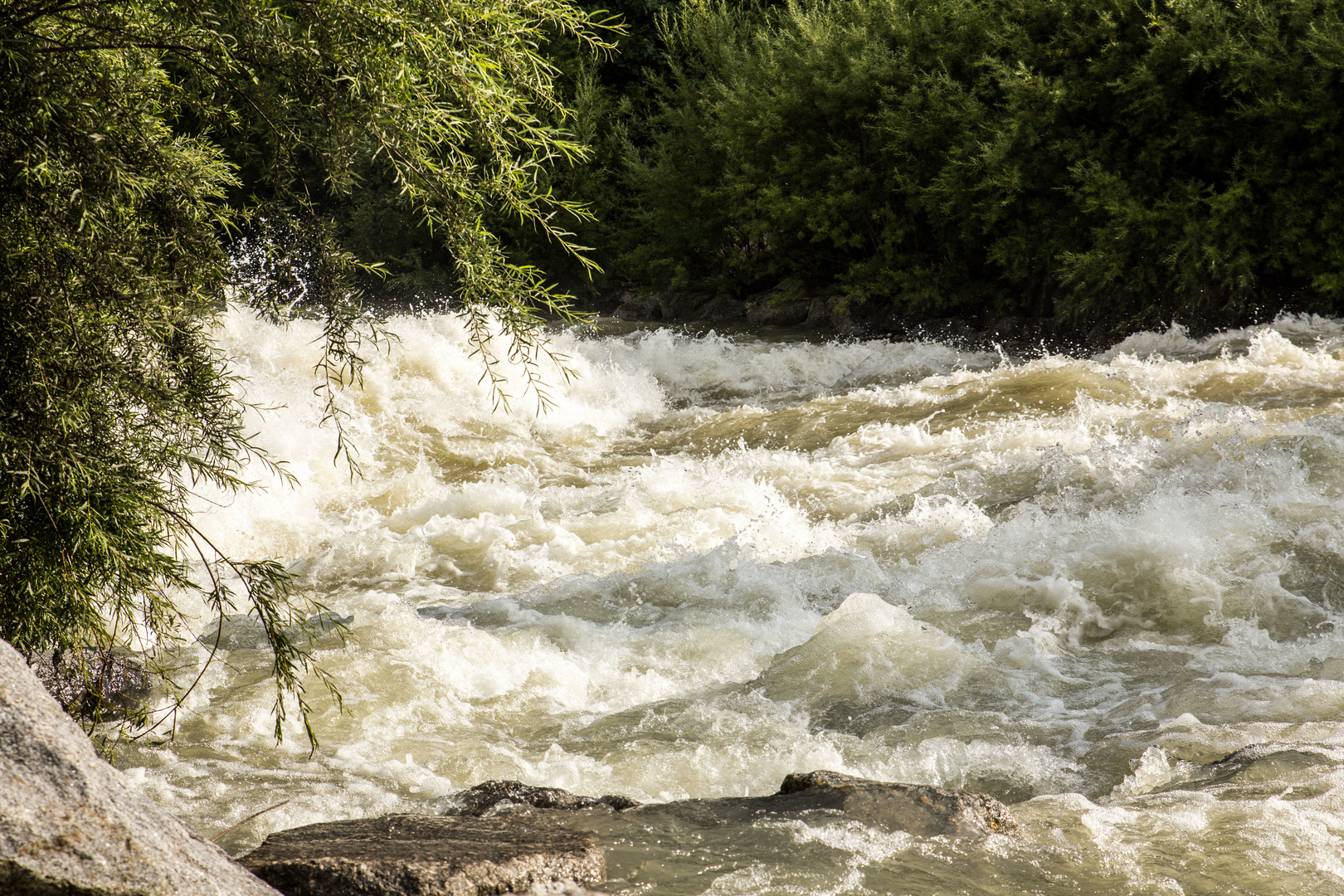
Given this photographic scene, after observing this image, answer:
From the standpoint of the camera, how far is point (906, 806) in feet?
8.71

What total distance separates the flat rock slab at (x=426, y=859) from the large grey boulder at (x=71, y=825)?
31cm

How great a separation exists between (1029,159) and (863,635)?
10143 millimetres

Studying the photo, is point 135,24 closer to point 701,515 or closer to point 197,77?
point 197,77

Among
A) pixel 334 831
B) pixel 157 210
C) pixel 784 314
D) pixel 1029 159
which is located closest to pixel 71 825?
pixel 334 831

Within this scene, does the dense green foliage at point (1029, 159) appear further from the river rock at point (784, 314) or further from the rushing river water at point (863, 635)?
the rushing river water at point (863, 635)

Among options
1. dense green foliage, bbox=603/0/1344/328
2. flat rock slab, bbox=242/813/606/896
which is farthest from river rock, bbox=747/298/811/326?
flat rock slab, bbox=242/813/606/896

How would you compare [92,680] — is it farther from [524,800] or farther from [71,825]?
[71,825]

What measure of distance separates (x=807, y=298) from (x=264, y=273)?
13.4m

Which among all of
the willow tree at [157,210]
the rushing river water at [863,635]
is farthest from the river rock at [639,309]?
the willow tree at [157,210]

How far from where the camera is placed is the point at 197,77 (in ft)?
9.68

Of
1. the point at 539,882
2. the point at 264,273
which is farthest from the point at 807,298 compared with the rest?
the point at 539,882

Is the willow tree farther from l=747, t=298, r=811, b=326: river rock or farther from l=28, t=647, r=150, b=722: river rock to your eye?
l=747, t=298, r=811, b=326: river rock

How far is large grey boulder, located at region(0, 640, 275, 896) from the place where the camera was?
54.6 inches

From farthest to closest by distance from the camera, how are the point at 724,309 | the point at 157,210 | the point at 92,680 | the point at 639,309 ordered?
the point at 639,309 < the point at 724,309 < the point at 92,680 < the point at 157,210
